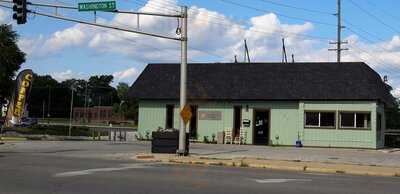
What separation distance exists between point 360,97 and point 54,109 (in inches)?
6080

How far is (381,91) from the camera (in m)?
43.1

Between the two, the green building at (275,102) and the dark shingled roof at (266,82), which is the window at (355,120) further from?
the dark shingled roof at (266,82)

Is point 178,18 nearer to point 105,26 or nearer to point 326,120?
point 105,26

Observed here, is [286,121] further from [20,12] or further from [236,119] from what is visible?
[20,12]

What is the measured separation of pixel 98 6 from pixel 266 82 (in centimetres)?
1847

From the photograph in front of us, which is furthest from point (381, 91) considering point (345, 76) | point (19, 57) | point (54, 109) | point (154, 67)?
point (54, 109)

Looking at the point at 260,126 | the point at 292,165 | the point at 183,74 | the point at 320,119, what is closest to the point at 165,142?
the point at 183,74

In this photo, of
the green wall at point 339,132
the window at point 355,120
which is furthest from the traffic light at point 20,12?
the window at point 355,120

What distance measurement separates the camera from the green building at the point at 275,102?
4150cm

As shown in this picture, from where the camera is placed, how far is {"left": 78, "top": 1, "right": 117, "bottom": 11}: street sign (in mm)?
28688

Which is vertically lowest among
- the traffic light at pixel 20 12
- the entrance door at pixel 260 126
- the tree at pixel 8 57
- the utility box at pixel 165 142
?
the utility box at pixel 165 142

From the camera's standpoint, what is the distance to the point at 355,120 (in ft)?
136

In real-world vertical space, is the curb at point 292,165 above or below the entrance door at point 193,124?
below

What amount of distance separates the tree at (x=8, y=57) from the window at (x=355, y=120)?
40758 mm
